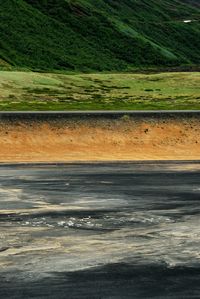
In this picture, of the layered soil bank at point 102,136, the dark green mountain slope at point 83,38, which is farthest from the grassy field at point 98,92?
the dark green mountain slope at point 83,38

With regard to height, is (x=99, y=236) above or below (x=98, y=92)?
below

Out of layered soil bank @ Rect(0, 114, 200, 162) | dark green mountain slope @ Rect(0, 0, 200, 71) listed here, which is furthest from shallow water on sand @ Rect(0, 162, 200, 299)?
dark green mountain slope @ Rect(0, 0, 200, 71)

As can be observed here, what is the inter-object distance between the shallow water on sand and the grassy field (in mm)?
25731

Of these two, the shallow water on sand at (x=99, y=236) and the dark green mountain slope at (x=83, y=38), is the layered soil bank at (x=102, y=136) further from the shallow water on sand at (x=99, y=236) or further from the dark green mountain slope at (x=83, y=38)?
the dark green mountain slope at (x=83, y=38)

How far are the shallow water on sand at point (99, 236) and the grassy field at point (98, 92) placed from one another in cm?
2573

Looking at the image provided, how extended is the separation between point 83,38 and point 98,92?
94825 mm

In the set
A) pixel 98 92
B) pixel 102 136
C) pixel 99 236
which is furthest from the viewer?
pixel 98 92

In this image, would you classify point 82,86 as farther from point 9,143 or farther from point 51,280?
point 51,280

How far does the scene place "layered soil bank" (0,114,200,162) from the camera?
4050 centimetres

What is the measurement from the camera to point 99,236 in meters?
15.8

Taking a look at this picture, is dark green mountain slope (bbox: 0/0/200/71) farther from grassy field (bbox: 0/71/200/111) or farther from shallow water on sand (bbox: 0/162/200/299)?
shallow water on sand (bbox: 0/162/200/299)

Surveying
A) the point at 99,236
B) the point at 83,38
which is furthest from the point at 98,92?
the point at 83,38

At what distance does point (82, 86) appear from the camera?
66.8 meters

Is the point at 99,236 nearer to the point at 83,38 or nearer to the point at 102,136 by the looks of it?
the point at 102,136
